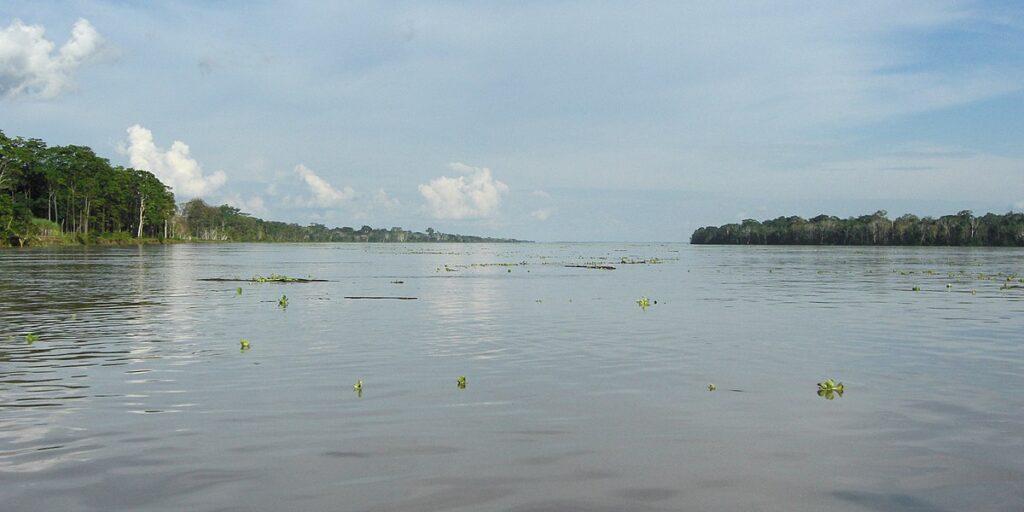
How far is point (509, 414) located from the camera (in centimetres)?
1298

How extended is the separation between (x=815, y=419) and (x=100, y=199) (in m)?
183

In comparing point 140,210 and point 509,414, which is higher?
point 140,210

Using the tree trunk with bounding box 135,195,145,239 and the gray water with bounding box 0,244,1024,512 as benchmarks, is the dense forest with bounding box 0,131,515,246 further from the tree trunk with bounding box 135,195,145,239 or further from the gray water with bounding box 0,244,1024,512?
the gray water with bounding box 0,244,1024,512

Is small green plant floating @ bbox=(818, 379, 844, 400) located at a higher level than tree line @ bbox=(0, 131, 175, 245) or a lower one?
lower

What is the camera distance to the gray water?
9016 mm

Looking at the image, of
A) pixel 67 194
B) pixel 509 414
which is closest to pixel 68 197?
pixel 67 194

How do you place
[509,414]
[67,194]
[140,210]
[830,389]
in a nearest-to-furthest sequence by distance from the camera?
[509,414]
[830,389]
[67,194]
[140,210]

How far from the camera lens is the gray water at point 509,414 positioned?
29.6 feet

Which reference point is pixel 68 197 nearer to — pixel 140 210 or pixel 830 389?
pixel 140 210

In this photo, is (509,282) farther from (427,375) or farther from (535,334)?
(427,375)

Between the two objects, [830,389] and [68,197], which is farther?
[68,197]

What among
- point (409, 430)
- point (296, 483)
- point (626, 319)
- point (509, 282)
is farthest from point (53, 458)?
point (509, 282)

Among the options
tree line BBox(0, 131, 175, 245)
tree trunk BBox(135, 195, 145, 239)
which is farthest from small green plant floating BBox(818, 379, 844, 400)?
tree trunk BBox(135, 195, 145, 239)

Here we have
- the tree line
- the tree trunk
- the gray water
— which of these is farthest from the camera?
the tree trunk
